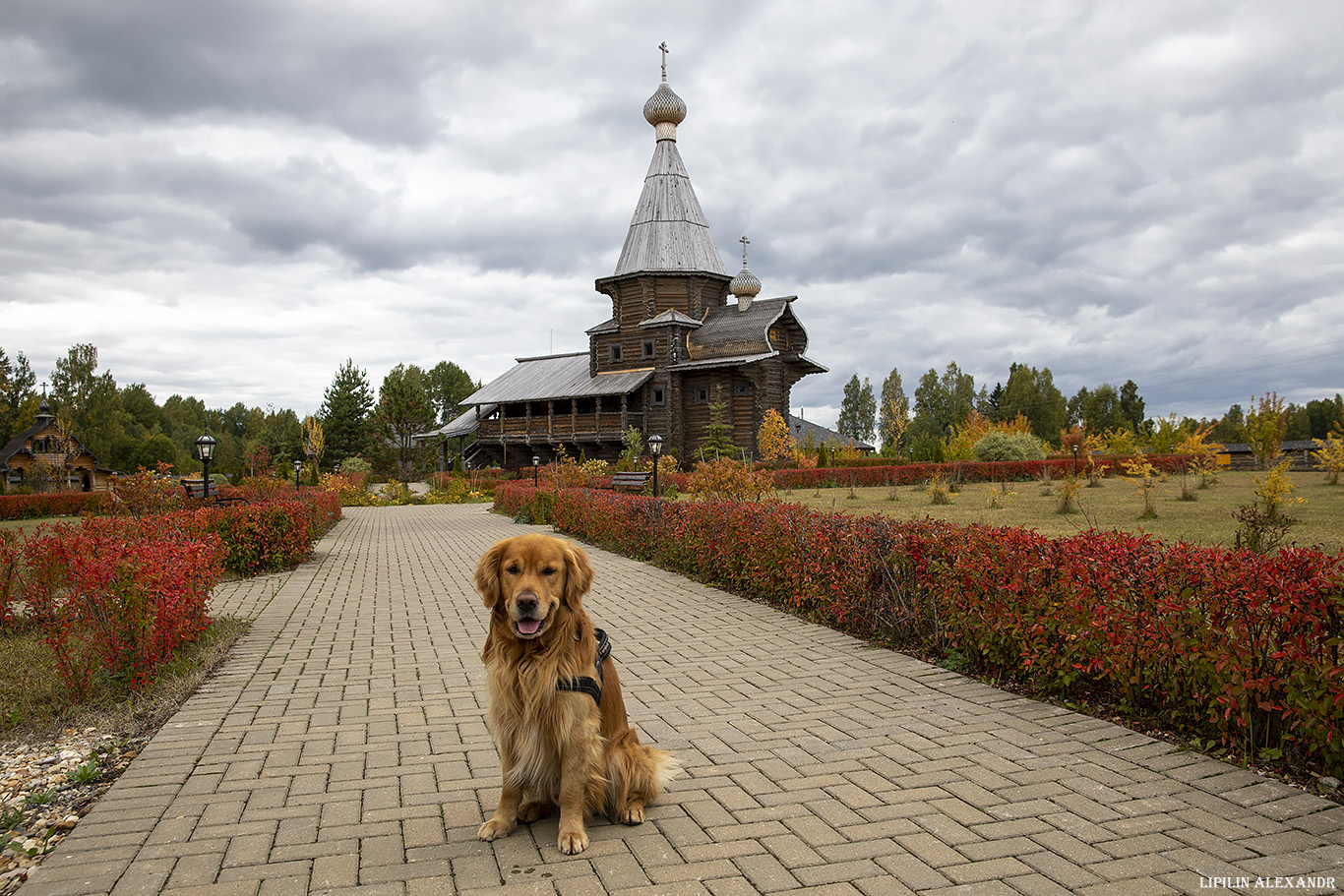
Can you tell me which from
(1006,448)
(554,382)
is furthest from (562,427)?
(1006,448)

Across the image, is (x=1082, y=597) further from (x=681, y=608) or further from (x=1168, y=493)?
(x=1168, y=493)

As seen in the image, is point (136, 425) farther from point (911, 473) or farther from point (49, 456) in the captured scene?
point (911, 473)

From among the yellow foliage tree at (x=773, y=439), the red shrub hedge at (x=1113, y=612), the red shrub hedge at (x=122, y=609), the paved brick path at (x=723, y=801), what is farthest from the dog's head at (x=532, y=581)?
the yellow foliage tree at (x=773, y=439)

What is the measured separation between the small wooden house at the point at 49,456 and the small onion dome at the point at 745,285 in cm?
3477

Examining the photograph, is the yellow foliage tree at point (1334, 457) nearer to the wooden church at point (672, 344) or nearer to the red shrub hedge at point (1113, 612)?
the wooden church at point (672, 344)

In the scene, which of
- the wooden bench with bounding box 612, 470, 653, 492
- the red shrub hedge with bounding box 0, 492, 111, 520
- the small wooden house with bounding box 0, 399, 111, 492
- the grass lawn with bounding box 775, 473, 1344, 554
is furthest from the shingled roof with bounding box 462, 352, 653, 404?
the small wooden house with bounding box 0, 399, 111, 492

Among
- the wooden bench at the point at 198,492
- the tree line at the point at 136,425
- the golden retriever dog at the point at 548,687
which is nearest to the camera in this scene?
the golden retriever dog at the point at 548,687

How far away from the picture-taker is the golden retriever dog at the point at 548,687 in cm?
307

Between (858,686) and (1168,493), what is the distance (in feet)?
62.7

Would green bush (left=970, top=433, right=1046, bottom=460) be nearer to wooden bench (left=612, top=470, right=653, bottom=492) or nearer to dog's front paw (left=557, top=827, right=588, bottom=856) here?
wooden bench (left=612, top=470, right=653, bottom=492)

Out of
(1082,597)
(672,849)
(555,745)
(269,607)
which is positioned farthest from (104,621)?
(1082,597)

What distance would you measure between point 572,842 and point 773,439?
31.3 metres

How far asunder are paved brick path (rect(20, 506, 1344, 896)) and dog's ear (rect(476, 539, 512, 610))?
988mm

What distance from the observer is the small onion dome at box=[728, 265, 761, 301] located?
1593 inches
